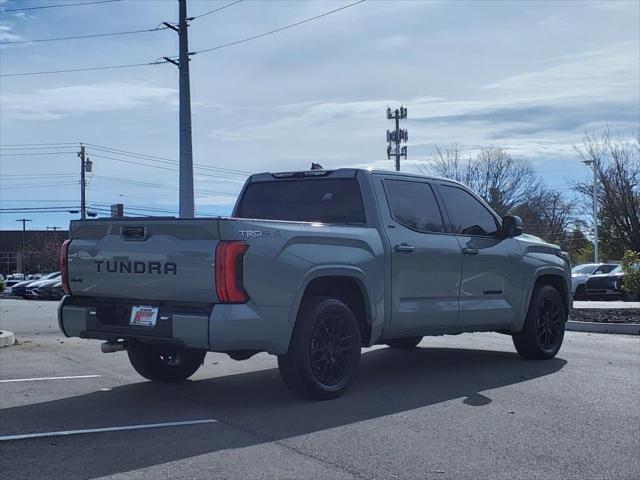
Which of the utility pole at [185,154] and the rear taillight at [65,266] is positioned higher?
the utility pole at [185,154]

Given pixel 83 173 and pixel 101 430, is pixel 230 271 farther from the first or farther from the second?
pixel 83 173

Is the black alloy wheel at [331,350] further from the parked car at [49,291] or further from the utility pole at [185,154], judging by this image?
the parked car at [49,291]

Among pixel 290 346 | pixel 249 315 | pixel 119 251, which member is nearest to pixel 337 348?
pixel 290 346

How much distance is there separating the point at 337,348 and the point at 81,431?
7.45 feet

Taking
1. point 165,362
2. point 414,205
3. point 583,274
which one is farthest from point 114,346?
point 583,274

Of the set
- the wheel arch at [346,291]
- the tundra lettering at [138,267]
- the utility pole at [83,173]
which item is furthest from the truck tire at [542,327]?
the utility pole at [83,173]

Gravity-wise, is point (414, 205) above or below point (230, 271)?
above

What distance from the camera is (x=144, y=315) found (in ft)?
19.6

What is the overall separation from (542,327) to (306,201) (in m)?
3.52

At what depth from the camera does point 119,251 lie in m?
6.18

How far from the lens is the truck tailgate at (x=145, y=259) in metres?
5.68

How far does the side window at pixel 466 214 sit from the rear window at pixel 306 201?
1307 mm

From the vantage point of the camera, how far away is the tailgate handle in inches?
238

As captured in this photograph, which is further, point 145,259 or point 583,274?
point 583,274
